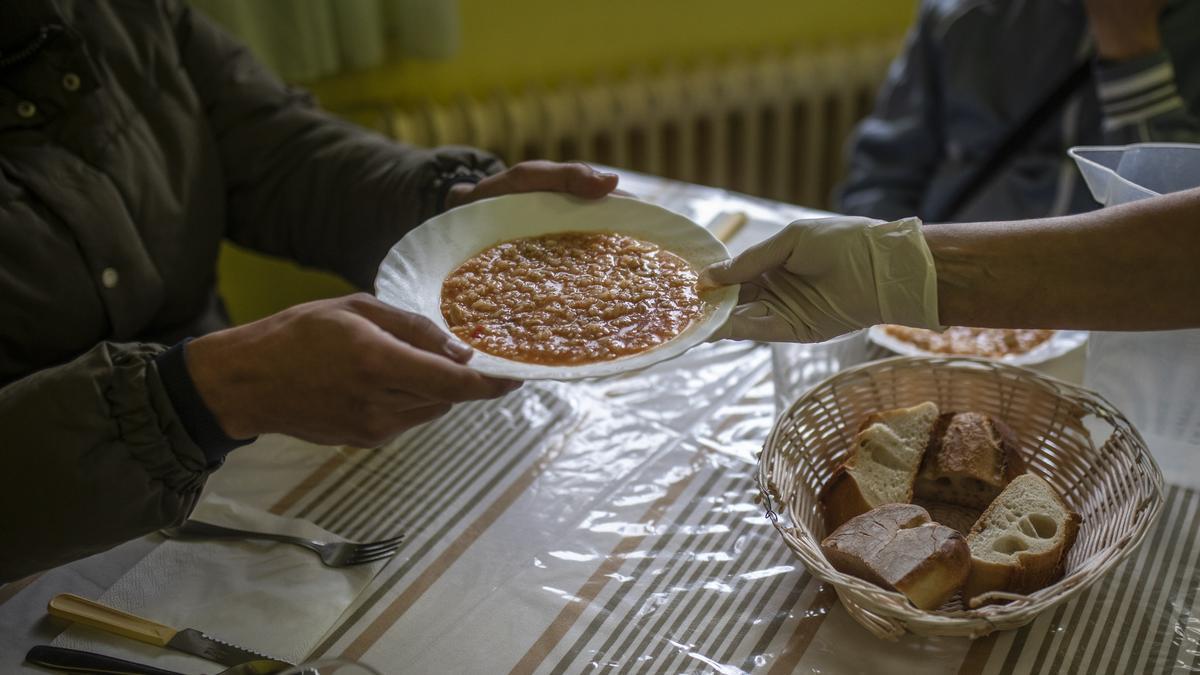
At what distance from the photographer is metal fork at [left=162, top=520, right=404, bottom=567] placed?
108 cm

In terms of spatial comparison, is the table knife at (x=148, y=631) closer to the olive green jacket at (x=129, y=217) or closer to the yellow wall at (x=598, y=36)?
the olive green jacket at (x=129, y=217)

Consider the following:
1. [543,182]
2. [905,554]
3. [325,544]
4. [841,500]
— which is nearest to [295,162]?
[543,182]

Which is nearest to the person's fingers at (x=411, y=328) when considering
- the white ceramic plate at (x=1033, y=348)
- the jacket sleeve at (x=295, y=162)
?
the jacket sleeve at (x=295, y=162)

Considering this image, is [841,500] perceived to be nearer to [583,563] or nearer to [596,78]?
[583,563]

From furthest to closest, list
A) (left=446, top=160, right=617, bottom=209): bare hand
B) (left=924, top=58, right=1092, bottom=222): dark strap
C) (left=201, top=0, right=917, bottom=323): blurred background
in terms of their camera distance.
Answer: (left=201, top=0, right=917, bottom=323): blurred background
(left=924, top=58, right=1092, bottom=222): dark strap
(left=446, top=160, right=617, bottom=209): bare hand

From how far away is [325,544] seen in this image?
110cm

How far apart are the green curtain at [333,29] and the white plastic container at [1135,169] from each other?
1624mm

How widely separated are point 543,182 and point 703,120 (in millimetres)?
1784

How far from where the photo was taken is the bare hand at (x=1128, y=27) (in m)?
1.72

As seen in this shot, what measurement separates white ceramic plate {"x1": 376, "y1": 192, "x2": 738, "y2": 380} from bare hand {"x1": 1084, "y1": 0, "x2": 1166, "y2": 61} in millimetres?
1036

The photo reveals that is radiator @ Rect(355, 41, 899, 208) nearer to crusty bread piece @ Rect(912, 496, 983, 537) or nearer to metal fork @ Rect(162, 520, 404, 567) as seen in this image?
metal fork @ Rect(162, 520, 404, 567)

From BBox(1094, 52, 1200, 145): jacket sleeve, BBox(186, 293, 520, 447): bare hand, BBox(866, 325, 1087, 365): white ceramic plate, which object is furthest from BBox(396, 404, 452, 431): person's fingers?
BBox(1094, 52, 1200, 145): jacket sleeve

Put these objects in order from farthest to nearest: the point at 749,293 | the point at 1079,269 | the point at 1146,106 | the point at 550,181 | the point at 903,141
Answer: the point at 903,141
the point at 1146,106
the point at 550,181
the point at 749,293
the point at 1079,269

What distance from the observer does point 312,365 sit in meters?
0.93
